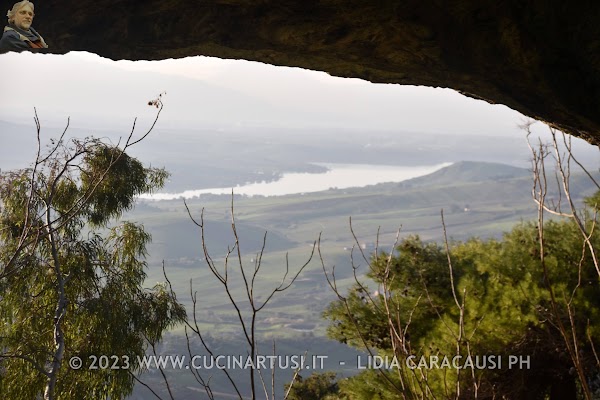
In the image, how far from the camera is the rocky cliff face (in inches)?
123

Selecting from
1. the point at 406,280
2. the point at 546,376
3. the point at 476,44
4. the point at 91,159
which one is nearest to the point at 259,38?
the point at 476,44

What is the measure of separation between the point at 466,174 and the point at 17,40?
112 m

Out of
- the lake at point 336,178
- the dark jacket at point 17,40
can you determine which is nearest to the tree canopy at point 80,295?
the dark jacket at point 17,40

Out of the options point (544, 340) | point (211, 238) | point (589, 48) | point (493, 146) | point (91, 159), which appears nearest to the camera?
point (589, 48)

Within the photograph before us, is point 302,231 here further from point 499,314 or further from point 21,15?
point 21,15

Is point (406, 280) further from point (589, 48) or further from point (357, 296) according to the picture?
point (589, 48)

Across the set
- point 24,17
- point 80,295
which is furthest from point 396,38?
point 80,295

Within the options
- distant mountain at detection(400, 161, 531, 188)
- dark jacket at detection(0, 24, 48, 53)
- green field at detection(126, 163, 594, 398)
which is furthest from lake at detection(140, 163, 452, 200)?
dark jacket at detection(0, 24, 48, 53)

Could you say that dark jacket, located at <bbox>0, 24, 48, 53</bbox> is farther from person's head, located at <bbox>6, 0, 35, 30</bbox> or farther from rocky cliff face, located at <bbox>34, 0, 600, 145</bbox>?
rocky cliff face, located at <bbox>34, 0, 600, 145</bbox>

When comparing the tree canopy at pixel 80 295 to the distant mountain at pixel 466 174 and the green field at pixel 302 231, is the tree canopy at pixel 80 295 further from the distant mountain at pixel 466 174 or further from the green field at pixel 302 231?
the distant mountain at pixel 466 174

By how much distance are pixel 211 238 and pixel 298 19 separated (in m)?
51.0

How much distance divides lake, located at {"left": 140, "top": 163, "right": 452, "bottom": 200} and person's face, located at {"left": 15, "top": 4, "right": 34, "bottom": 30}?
7791cm

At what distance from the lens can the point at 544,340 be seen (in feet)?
24.5

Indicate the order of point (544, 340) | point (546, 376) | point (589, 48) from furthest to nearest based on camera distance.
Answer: point (546, 376) < point (544, 340) < point (589, 48)
